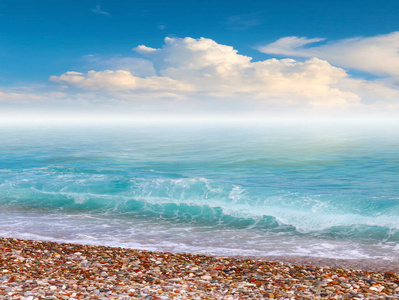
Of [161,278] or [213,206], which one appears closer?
[161,278]

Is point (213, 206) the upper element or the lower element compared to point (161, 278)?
lower

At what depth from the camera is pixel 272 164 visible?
51688 mm

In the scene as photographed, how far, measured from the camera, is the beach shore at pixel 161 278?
10.7 m

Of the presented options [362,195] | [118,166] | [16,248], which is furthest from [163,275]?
[118,166]

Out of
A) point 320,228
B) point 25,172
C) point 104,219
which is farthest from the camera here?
point 25,172

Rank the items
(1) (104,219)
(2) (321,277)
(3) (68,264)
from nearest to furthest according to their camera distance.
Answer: (2) (321,277), (3) (68,264), (1) (104,219)

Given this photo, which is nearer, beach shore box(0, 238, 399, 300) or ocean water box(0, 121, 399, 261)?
beach shore box(0, 238, 399, 300)

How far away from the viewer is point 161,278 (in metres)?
12.3

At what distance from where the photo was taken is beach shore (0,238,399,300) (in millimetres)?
10695

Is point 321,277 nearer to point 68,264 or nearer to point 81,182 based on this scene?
point 68,264

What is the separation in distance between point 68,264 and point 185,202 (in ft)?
59.8

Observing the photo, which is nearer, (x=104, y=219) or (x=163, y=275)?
(x=163, y=275)

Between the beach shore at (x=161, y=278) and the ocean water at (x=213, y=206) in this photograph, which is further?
the ocean water at (x=213, y=206)

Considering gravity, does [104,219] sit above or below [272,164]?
below
